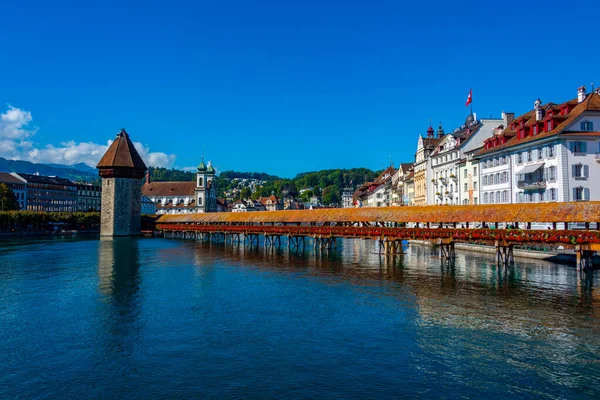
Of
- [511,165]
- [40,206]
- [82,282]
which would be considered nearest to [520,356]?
[82,282]

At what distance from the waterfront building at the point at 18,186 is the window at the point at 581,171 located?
12097 centimetres

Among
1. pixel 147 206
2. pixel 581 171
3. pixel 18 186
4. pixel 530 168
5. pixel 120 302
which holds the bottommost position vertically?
pixel 120 302

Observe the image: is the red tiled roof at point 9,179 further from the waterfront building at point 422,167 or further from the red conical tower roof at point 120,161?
the waterfront building at point 422,167

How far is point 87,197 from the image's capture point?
146 meters

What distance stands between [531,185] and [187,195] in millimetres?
107877

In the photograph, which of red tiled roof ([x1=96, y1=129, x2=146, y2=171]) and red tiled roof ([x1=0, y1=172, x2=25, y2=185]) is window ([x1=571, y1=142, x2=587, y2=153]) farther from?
red tiled roof ([x1=0, y1=172, x2=25, y2=185])

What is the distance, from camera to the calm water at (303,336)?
41.1 ft

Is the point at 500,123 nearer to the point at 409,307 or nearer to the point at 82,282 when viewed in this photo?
the point at 409,307

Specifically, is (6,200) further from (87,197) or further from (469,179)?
(469,179)

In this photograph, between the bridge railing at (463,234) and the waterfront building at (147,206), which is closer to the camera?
the bridge railing at (463,234)

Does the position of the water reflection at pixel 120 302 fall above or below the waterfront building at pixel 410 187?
below

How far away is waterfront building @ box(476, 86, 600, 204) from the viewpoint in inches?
1518

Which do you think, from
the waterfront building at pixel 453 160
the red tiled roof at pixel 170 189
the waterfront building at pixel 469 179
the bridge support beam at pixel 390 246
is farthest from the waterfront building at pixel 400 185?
the red tiled roof at pixel 170 189

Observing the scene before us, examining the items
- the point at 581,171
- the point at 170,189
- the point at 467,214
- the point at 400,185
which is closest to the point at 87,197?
the point at 170,189
